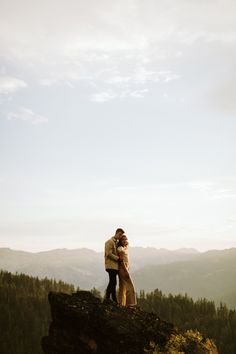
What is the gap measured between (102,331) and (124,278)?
2761 millimetres

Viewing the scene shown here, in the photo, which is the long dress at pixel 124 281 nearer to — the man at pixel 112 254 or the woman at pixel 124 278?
the woman at pixel 124 278

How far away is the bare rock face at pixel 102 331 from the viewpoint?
26.8ft

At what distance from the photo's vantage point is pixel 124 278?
36.5 feet

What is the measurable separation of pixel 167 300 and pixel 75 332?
12.0 m

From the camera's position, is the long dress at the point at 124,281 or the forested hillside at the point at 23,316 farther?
the forested hillside at the point at 23,316

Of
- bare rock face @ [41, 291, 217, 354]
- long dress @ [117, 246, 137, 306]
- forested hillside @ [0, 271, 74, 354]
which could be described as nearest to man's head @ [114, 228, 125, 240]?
long dress @ [117, 246, 137, 306]

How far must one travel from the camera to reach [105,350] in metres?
8.28

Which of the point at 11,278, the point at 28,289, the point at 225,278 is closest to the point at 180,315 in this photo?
the point at 28,289

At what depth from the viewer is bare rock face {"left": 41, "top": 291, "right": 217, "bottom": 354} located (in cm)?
816

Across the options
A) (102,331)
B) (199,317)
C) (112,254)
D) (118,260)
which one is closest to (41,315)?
(199,317)

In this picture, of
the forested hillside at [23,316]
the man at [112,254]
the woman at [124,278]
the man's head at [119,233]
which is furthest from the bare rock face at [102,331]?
the forested hillside at [23,316]

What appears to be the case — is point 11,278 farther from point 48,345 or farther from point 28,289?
point 48,345

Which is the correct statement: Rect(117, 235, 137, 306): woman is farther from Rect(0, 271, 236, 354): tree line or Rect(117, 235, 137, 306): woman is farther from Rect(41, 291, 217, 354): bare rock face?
Rect(0, 271, 236, 354): tree line

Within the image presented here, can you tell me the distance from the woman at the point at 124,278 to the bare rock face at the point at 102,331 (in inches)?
73.8
